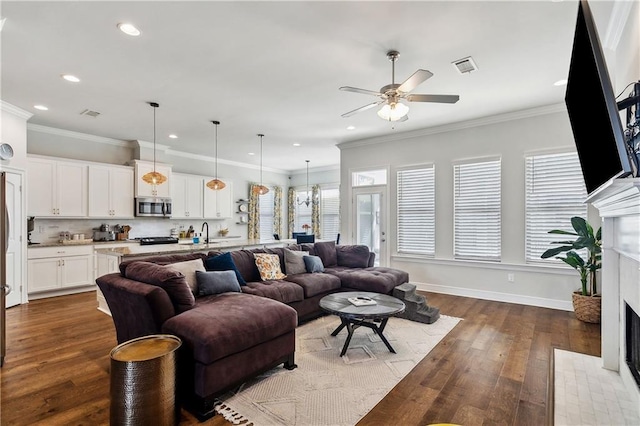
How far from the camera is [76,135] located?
608cm

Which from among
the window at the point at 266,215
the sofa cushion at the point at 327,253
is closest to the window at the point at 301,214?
the window at the point at 266,215

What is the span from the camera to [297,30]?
110 inches

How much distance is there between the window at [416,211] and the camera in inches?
233

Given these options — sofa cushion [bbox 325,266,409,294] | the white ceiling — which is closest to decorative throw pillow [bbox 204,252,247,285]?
sofa cushion [bbox 325,266,409,294]

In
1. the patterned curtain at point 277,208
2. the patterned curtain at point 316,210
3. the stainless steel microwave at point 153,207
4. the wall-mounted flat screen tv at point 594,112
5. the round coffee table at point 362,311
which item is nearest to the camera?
the wall-mounted flat screen tv at point 594,112

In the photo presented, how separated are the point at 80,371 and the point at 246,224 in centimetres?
663

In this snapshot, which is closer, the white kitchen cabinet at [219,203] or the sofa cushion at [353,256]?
the sofa cushion at [353,256]

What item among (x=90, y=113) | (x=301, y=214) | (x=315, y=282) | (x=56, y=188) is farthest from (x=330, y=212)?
(x=56, y=188)

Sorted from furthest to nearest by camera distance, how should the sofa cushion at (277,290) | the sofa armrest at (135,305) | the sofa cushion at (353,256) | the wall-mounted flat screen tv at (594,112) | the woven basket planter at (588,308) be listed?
the sofa cushion at (353,256) → the woven basket planter at (588,308) → the sofa cushion at (277,290) → the sofa armrest at (135,305) → the wall-mounted flat screen tv at (594,112)

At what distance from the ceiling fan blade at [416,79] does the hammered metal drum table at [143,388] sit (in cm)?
274

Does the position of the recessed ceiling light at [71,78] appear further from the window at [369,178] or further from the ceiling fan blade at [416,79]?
the window at [369,178]

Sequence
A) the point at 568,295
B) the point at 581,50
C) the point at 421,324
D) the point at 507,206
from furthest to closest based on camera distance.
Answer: the point at 507,206 → the point at 568,295 → the point at 421,324 → the point at 581,50

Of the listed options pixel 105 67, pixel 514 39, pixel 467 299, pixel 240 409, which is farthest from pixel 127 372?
pixel 467 299

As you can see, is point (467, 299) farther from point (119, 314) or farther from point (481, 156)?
point (119, 314)
